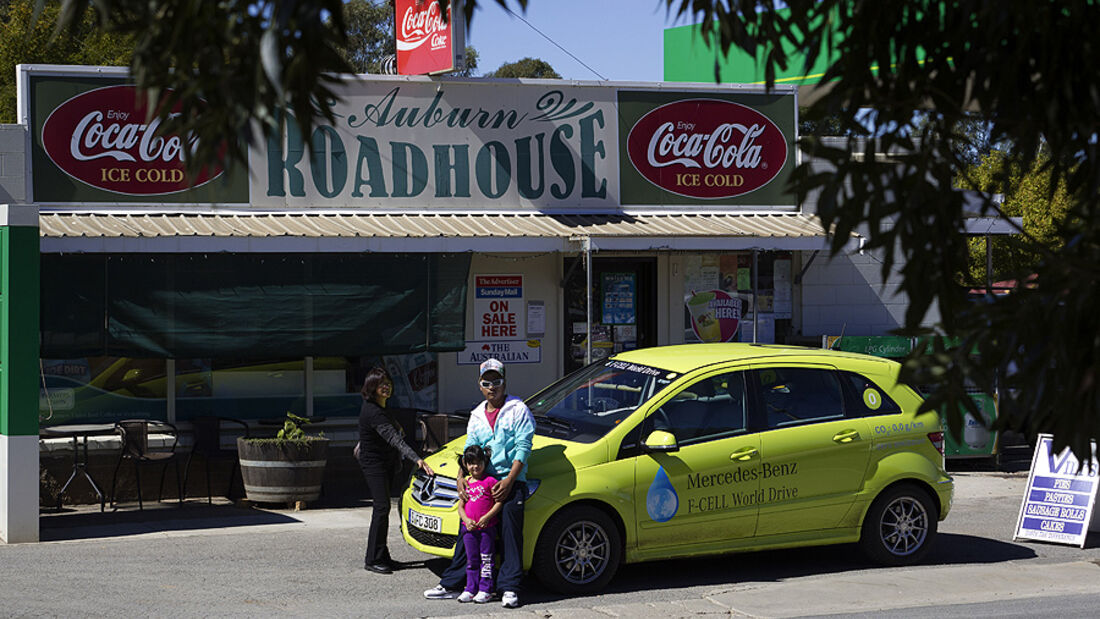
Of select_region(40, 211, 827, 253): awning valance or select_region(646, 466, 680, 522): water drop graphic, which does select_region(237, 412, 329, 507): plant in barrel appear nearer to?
select_region(40, 211, 827, 253): awning valance

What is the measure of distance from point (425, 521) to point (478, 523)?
77cm

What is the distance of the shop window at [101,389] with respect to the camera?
13.5 m

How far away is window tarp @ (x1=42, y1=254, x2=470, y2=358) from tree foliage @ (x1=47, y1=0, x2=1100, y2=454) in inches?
380

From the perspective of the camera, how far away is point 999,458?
53.0 ft

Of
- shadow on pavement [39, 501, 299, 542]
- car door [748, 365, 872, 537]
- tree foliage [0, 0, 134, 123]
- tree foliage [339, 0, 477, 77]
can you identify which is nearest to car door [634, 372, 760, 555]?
car door [748, 365, 872, 537]

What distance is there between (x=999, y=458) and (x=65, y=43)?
1909cm

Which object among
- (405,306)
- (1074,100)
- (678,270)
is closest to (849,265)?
(678,270)

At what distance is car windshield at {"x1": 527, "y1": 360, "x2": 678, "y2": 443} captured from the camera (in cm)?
984

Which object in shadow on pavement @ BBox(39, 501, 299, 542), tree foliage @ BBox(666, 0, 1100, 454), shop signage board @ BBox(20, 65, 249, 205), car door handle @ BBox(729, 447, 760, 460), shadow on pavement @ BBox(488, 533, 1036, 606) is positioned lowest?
shadow on pavement @ BBox(488, 533, 1036, 606)

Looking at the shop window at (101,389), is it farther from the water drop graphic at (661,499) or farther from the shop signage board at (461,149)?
the water drop graphic at (661,499)

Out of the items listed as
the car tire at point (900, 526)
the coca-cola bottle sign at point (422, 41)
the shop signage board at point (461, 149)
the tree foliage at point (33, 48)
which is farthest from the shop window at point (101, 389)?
the tree foliage at point (33, 48)

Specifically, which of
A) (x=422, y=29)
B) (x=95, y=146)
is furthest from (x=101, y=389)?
(x=422, y=29)

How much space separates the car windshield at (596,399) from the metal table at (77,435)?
492 cm

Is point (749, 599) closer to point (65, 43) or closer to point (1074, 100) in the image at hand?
point (1074, 100)
